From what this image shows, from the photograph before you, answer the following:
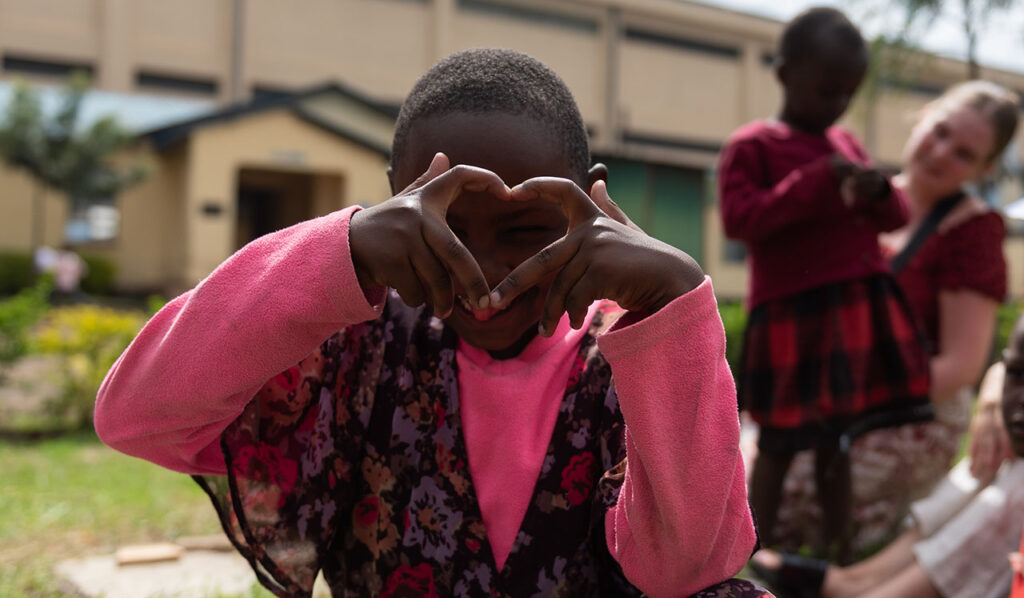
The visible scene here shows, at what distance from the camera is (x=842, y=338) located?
2984mm

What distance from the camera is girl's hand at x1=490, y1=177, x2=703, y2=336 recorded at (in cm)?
122

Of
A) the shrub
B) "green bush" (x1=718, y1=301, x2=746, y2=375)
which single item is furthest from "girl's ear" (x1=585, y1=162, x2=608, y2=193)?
"green bush" (x1=718, y1=301, x2=746, y2=375)

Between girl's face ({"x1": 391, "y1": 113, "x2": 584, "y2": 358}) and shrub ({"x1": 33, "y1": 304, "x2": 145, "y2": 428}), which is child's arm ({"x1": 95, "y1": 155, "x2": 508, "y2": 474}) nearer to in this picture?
girl's face ({"x1": 391, "y1": 113, "x2": 584, "y2": 358})

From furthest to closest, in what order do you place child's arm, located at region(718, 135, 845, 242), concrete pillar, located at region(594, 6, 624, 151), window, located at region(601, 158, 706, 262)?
concrete pillar, located at region(594, 6, 624, 151), window, located at region(601, 158, 706, 262), child's arm, located at region(718, 135, 845, 242)

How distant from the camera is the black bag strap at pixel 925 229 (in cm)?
343

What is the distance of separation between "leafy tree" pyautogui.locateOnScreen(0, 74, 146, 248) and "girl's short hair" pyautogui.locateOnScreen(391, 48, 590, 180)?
17123 millimetres

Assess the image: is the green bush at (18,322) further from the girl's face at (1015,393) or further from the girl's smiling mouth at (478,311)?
the girl's face at (1015,393)

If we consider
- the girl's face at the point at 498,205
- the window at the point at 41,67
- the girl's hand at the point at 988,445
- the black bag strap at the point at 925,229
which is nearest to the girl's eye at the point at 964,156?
the black bag strap at the point at 925,229

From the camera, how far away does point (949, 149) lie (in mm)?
3350

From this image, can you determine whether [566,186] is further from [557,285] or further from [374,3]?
[374,3]

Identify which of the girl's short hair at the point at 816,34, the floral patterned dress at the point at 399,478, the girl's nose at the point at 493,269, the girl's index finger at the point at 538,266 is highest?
the girl's short hair at the point at 816,34

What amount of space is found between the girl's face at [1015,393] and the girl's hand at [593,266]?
1.35 metres

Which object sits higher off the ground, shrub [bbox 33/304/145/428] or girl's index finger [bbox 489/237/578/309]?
girl's index finger [bbox 489/237/578/309]

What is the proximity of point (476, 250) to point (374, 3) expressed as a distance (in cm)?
2595
